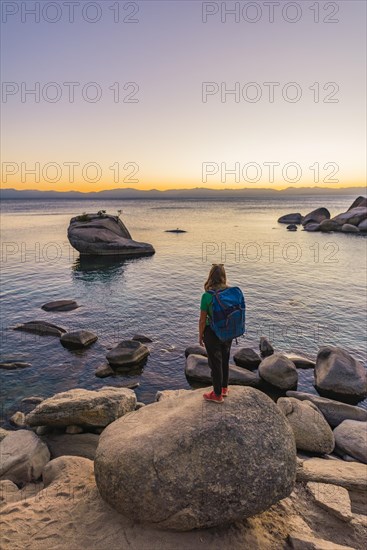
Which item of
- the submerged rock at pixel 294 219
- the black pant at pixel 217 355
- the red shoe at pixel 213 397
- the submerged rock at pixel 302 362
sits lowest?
the submerged rock at pixel 302 362

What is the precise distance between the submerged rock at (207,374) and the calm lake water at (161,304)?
2.10 feet

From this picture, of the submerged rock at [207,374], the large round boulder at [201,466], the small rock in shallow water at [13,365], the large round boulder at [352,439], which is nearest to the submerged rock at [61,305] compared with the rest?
the small rock in shallow water at [13,365]

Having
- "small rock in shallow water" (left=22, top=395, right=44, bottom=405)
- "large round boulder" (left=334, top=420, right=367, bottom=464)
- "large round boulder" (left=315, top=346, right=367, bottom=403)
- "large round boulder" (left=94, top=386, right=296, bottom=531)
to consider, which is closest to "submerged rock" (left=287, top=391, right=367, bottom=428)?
"large round boulder" (left=334, top=420, right=367, bottom=464)

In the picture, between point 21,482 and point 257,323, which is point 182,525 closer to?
point 21,482

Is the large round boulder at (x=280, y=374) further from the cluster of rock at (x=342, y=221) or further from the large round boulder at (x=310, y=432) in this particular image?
the cluster of rock at (x=342, y=221)

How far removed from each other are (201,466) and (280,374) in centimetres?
1102

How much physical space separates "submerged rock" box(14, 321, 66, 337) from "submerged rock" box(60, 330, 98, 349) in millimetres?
1777

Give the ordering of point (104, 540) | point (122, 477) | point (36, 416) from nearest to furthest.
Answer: point (104, 540), point (122, 477), point (36, 416)

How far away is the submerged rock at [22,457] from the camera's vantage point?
33.8 feet

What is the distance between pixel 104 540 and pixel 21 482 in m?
4.64

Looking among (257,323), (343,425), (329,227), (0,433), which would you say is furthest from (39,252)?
(329,227)

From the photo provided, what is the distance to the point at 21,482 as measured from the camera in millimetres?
10219

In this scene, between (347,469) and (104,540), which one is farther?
(347,469)

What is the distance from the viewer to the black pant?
8289 millimetres
